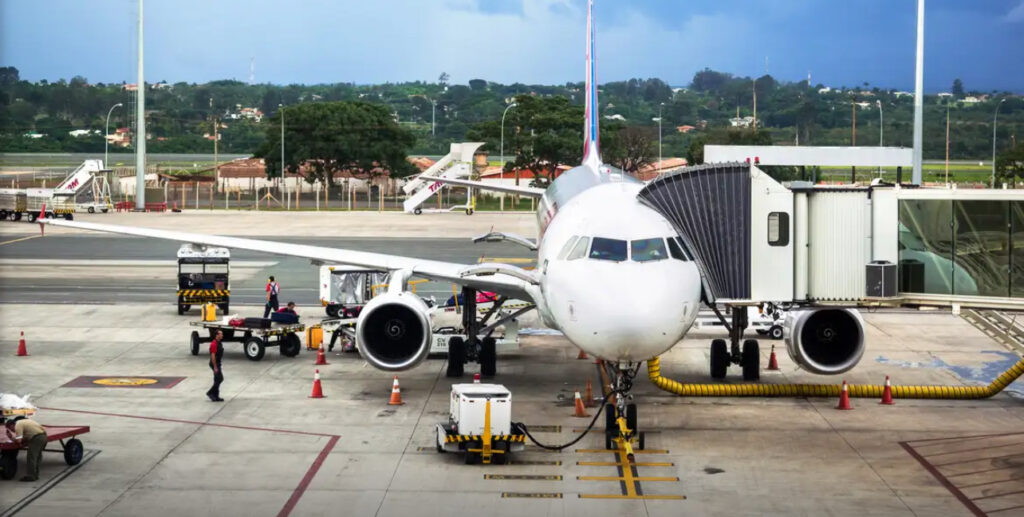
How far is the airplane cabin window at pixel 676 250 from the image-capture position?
2273 centimetres

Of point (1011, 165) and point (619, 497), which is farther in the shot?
point (1011, 165)

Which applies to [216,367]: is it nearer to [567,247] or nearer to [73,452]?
[73,452]

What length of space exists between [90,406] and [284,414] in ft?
13.0

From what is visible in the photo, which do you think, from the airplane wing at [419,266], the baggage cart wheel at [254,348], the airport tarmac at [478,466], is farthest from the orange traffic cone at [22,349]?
the baggage cart wheel at [254,348]

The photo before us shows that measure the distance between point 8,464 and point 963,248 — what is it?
672 inches

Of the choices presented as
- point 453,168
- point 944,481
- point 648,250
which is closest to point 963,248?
point 944,481

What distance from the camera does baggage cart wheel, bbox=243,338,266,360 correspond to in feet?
104

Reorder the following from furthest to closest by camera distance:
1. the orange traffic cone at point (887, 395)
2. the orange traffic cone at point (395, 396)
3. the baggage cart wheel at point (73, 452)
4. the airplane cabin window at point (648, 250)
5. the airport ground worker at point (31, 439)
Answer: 1. the orange traffic cone at point (887, 395)
2. the orange traffic cone at point (395, 396)
3. the airplane cabin window at point (648, 250)
4. the baggage cart wheel at point (73, 452)
5. the airport ground worker at point (31, 439)

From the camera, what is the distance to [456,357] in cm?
2973

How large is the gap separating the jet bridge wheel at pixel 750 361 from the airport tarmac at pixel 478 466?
0.67 metres

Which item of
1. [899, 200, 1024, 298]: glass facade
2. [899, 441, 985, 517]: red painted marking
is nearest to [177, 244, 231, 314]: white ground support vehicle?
[899, 200, 1024, 298]: glass facade

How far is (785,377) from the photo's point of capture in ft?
98.7

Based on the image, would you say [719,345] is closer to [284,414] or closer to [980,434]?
[980,434]

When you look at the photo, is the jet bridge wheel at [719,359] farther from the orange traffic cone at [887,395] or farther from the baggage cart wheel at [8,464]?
the baggage cart wheel at [8,464]
